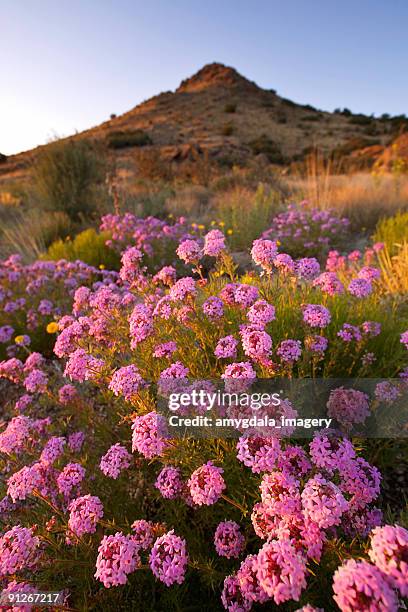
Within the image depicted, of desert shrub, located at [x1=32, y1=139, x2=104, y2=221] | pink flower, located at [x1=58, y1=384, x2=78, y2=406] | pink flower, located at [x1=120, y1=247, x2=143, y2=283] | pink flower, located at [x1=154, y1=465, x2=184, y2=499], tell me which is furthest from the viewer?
desert shrub, located at [x1=32, y1=139, x2=104, y2=221]

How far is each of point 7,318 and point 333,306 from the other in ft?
13.6

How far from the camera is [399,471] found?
2.31 meters

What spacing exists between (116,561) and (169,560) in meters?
0.20

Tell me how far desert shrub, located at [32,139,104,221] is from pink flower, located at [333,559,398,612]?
12.0m

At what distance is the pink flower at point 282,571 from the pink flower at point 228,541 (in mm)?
441

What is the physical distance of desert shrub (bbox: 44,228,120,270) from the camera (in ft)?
21.5

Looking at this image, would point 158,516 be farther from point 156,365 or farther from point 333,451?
point 333,451

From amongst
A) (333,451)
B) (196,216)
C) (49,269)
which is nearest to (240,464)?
(333,451)

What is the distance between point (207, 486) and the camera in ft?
4.71

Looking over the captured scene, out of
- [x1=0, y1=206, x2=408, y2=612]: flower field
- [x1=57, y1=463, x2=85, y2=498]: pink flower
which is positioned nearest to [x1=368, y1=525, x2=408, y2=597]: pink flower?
[x1=0, y1=206, x2=408, y2=612]: flower field

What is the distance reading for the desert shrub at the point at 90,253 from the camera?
6539 mm

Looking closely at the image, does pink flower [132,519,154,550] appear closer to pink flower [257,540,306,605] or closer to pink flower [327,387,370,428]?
pink flower [257,540,306,605]

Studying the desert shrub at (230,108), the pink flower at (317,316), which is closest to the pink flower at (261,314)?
the pink flower at (317,316)

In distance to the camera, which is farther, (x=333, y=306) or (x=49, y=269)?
(x=49, y=269)
